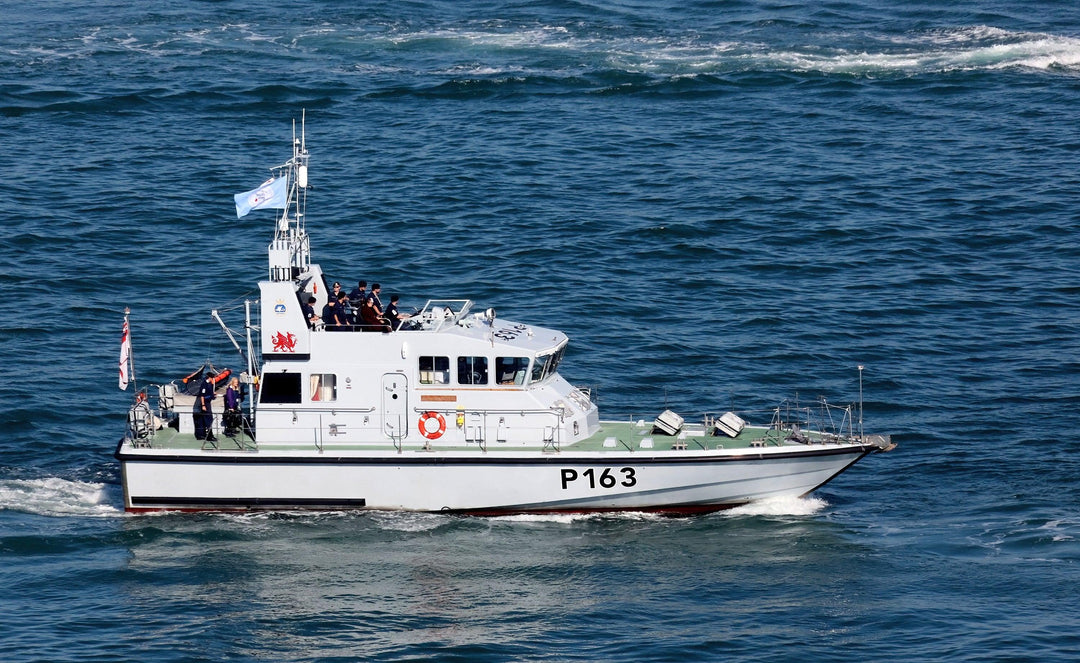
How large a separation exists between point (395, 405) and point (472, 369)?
75.8 inches

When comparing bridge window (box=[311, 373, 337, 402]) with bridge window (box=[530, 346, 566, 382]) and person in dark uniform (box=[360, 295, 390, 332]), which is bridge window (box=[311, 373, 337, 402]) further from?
bridge window (box=[530, 346, 566, 382])

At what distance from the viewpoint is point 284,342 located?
34.7 meters

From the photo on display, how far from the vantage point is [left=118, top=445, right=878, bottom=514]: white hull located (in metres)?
34.1

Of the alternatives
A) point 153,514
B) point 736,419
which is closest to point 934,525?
point 736,419

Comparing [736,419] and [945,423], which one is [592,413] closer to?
[736,419]

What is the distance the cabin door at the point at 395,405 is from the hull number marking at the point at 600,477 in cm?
383

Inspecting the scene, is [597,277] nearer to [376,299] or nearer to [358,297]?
[358,297]

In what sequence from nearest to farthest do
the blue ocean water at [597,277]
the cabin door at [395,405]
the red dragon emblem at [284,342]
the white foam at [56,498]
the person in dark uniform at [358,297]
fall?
the blue ocean water at [597,277] → the red dragon emblem at [284,342] → the cabin door at [395,405] → the white foam at [56,498] → the person in dark uniform at [358,297]

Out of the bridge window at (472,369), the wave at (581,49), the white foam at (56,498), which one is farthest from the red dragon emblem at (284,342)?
the wave at (581,49)

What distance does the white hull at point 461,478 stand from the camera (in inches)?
1341

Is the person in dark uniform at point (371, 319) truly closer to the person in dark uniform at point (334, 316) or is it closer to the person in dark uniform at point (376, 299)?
the person in dark uniform at point (376, 299)

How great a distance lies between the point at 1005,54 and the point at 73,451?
50258mm

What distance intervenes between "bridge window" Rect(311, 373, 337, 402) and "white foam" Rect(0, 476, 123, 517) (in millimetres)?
5245

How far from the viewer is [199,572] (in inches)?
1259
